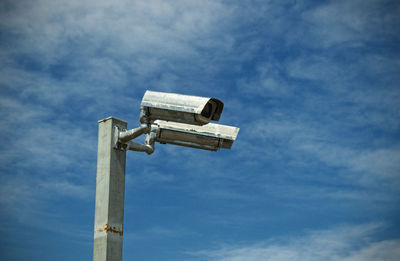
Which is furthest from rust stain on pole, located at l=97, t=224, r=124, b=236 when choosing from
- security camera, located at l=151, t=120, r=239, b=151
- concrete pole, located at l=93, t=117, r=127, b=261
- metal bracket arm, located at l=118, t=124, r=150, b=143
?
security camera, located at l=151, t=120, r=239, b=151

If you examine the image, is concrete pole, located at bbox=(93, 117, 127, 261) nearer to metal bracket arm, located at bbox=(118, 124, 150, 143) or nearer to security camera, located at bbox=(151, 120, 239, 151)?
metal bracket arm, located at bbox=(118, 124, 150, 143)

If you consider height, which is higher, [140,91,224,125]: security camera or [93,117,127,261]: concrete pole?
[140,91,224,125]: security camera

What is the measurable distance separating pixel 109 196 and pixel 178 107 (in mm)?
2933

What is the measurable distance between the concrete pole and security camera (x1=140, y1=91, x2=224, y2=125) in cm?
119

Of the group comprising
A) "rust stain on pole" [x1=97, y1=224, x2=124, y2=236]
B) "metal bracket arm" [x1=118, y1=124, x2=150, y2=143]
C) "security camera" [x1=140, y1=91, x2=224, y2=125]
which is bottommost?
"rust stain on pole" [x1=97, y1=224, x2=124, y2=236]

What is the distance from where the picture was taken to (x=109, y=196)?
12.6 meters

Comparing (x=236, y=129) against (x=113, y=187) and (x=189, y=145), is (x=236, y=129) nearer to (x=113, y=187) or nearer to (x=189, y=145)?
(x=189, y=145)

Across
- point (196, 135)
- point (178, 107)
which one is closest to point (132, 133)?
point (178, 107)

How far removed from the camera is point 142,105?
41.3ft

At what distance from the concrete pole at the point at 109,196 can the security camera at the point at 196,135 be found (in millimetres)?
1139

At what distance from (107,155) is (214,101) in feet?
10.5

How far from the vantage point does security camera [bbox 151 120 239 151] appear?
1386 cm

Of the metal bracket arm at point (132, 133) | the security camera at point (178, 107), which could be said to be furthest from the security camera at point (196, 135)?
the security camera at point (178, 107)

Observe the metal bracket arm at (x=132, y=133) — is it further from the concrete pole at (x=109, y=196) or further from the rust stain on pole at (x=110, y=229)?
the rust stain on pole at (x=110, y=229)
